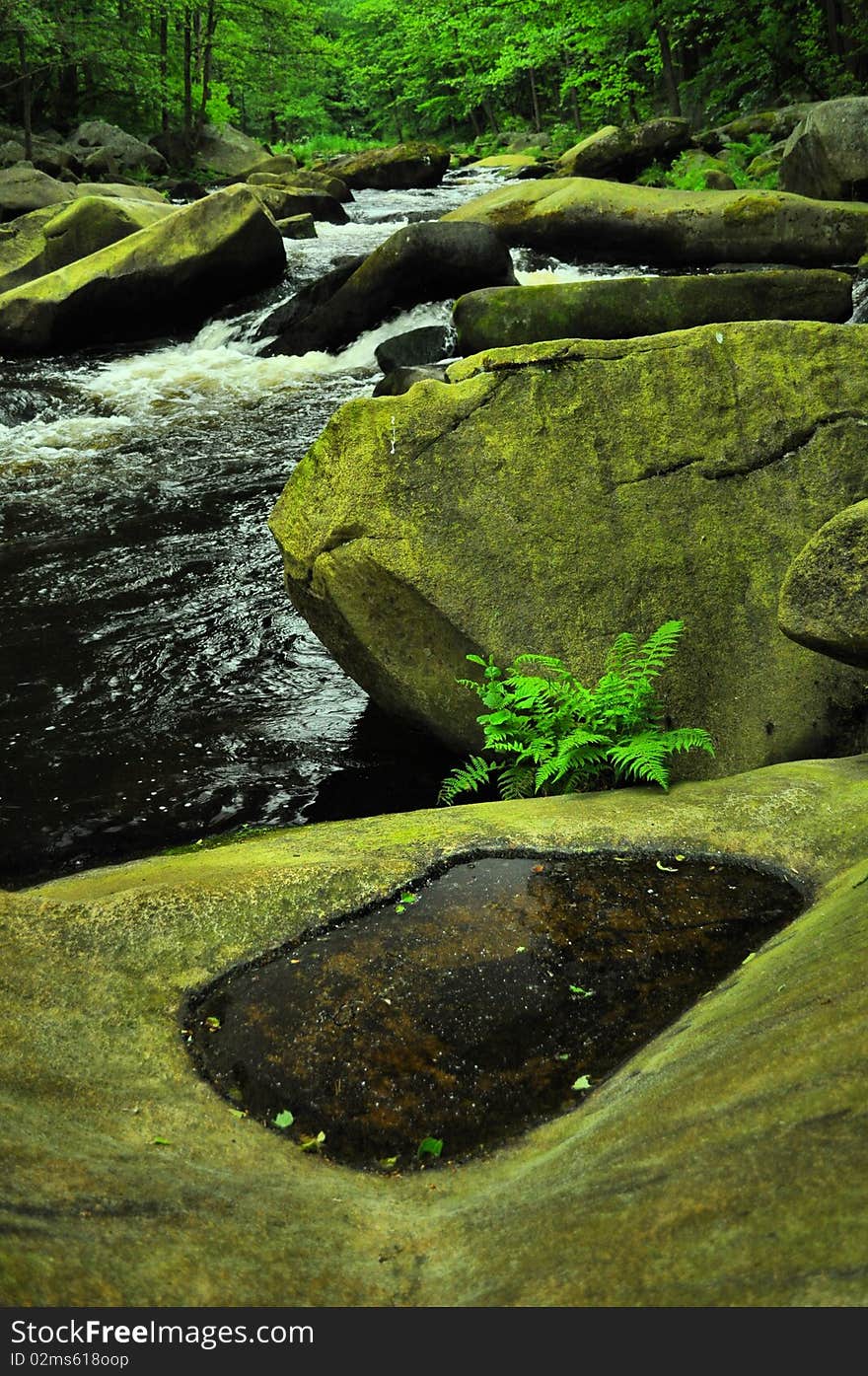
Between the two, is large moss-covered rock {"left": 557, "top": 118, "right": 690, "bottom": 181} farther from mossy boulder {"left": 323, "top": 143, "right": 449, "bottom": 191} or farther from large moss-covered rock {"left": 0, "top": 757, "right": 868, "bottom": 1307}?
large moss-covered rock {"left": 0, "top": 757, "right": 868, "bottom": 1307}

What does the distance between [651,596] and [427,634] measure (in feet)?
3.59

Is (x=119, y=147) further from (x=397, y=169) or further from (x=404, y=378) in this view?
(x=404, y=378)

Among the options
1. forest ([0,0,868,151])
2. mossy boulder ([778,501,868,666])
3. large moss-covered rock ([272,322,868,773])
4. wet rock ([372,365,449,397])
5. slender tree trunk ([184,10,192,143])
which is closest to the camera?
mossy boulder ([778,501,868,666])

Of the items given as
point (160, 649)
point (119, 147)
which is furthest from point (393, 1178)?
point (119, 147)

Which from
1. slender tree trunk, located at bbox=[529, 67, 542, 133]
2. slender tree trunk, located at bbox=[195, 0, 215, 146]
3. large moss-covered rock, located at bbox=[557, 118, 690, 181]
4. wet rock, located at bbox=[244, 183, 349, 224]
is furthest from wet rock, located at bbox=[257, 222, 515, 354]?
slender tree trunk, located at bbox=[529, 67, 542, 133]

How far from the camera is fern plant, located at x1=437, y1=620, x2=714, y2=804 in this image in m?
4.80

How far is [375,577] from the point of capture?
17.6ft

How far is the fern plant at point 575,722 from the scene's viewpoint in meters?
4.80

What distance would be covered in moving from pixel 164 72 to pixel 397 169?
11.6 metres

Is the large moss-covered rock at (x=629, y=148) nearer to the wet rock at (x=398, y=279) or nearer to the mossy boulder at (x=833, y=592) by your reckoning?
the wet rock at (x=398, y=279)

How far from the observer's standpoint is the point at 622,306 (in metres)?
11.6

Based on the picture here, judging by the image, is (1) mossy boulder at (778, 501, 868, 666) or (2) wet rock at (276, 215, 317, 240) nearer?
(1) mossy boulder at (778, 501, 868, 666)

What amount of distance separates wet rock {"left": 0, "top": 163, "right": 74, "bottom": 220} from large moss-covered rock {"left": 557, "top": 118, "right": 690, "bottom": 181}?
37.7 feet

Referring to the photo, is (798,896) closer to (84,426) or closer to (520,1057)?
(520,1057)
